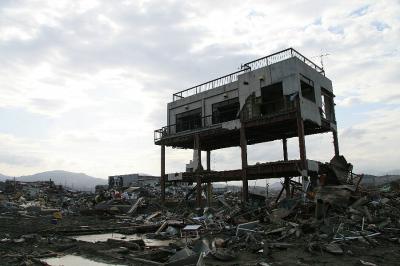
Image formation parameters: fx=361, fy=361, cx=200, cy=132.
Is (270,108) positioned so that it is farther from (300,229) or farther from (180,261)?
(180,261)

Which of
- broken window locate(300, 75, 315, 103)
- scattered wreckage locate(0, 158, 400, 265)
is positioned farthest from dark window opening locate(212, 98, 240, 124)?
scattered wreckage locate(0, 158, 400, 265)

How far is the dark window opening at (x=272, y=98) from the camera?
87.8ft

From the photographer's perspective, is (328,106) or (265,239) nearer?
(265,239)

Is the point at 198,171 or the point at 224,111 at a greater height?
the point at 224,111

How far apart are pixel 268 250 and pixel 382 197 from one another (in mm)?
9456

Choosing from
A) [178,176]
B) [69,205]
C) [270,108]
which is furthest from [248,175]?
[69,205]

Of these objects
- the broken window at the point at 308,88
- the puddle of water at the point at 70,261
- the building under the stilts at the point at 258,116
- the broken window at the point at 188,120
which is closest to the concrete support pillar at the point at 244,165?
the building under the stilts at the point at 258,116

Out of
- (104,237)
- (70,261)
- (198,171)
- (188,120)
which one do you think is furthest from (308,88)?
(70,261)

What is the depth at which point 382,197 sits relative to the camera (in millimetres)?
17516

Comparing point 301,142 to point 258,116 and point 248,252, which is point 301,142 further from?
point 248,252

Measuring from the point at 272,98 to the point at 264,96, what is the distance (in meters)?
0.65

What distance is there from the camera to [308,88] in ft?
89.9

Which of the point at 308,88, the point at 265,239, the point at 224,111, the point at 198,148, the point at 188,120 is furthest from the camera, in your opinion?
the point at 188,120

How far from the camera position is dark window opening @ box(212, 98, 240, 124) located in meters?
29.6
